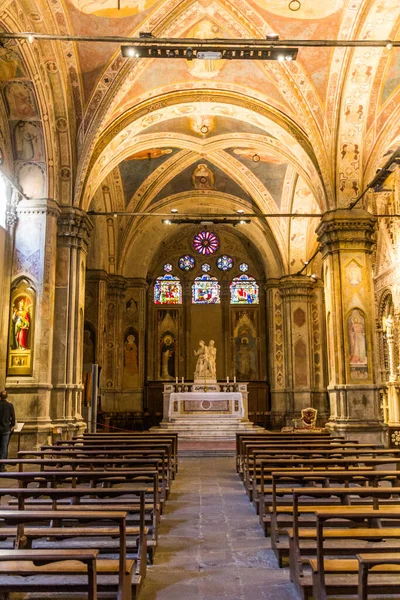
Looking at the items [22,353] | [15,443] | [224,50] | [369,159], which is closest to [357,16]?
[369,159]

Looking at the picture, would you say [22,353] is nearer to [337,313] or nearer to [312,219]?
[337,313]

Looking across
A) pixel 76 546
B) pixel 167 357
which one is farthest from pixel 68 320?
pixel 167 357

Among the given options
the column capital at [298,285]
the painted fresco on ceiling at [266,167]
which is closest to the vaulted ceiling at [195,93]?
the painted fresco on ceiling at [266,167]

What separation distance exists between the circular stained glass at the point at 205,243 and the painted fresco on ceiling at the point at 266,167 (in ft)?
24.3

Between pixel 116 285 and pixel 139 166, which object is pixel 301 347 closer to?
pixel 116 285

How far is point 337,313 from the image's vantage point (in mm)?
15641

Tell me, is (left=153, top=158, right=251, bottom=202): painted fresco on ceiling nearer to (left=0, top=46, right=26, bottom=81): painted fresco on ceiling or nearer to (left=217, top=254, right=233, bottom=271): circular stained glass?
(left=217, top=254, right=233, bottom=271): circular stained glass

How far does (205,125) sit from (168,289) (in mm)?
11825

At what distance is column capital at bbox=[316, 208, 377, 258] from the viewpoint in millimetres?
15938

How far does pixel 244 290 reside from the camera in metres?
29.7

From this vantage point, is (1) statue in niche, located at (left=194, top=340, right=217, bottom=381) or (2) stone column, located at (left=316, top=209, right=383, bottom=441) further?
(1) statue in niche, located at (left=194, top=340, right=217, bottom=381)

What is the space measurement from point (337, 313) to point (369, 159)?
4.59 m

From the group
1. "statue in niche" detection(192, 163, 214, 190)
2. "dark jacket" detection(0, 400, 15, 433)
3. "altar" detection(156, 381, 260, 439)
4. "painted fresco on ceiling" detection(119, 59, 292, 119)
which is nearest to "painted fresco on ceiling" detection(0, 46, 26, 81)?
"painted fresco on ceiling" detection(119, 59, 292, 119)

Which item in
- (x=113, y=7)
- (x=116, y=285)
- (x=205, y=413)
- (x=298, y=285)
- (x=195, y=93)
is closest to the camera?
(x=113, y=7)
